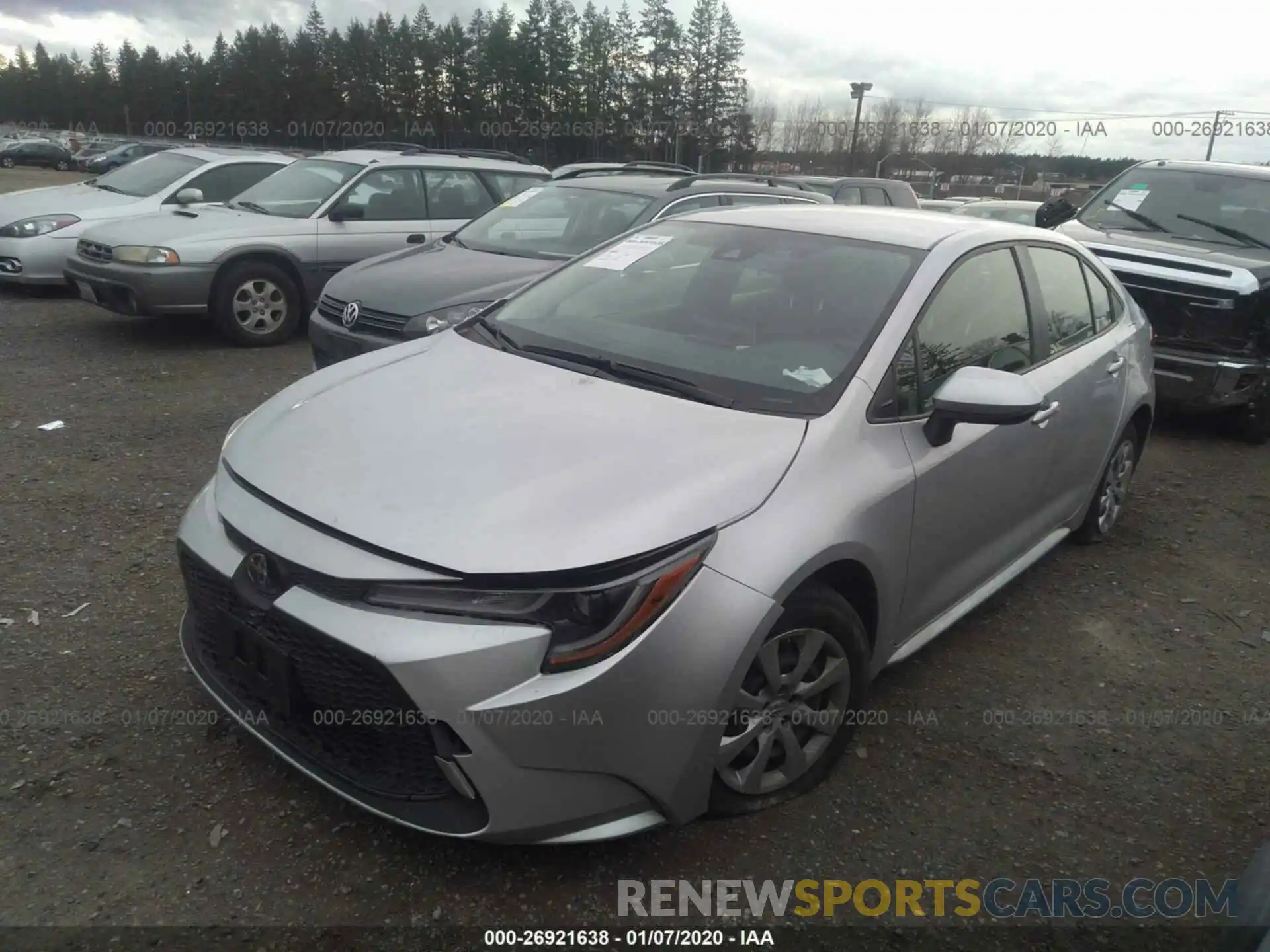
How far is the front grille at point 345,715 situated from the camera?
6.93 feet

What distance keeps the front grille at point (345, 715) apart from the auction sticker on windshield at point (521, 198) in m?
5.20

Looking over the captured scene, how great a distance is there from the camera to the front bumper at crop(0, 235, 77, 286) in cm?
860

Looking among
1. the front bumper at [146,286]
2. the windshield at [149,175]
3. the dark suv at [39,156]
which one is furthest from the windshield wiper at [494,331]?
the dark suv at [39,156]

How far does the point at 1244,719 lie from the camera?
3365 millimetres

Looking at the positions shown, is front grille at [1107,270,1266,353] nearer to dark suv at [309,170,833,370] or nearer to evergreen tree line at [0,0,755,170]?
dark suv at [309,170,833,370]

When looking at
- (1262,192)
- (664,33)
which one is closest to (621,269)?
(1262,192)

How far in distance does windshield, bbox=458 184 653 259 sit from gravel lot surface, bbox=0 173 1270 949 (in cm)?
284

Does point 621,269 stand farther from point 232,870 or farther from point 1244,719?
point 1244,719

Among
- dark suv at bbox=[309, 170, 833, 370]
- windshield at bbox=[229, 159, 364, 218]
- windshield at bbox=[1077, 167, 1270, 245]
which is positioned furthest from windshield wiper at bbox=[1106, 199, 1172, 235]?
windshield at bbox=[229, 159, 364, 218]

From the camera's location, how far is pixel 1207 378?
6.47m

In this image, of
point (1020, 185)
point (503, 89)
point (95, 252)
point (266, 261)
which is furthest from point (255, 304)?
point (503, 89)

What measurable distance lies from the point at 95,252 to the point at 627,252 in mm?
5613

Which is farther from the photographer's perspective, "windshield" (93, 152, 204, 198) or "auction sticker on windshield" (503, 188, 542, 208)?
"windshield" (93, 152, 204, 198)

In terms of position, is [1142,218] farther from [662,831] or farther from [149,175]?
[149,175]
